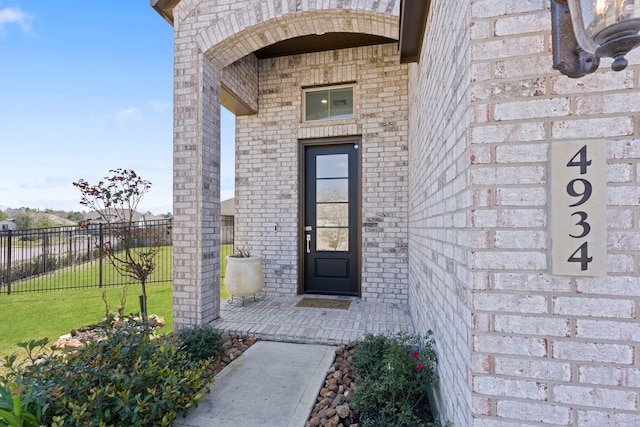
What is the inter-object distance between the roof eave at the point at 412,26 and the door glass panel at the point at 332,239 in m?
2.55

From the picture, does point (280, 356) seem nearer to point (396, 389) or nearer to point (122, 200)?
point (396, 389)

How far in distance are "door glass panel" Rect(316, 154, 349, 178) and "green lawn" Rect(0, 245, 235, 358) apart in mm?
2651

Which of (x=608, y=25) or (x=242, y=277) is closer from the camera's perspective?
(x=608, y=25)

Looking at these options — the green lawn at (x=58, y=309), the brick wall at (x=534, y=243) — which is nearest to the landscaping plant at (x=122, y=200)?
the green lawn at (x=58, y=309)

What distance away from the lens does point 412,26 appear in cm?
243

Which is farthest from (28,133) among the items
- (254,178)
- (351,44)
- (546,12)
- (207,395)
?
(546,12)

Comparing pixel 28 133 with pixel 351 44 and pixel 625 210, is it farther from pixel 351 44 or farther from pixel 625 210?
pixel 625 210

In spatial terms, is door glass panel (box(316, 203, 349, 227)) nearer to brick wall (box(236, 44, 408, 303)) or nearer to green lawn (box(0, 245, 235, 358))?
brick wall (box(236, 44, 408, 303))

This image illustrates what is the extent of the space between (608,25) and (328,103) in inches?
163

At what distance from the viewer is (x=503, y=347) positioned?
106 centimetres

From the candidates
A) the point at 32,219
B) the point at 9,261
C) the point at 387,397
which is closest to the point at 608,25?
the point at 387,397

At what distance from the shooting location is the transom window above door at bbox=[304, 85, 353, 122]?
4.52 m

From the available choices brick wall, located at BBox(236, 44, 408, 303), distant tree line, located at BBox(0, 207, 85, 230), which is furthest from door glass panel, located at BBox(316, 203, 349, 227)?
distant tree line, located at BBox(0, 207, 85, 230)

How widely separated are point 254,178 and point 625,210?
433cm
